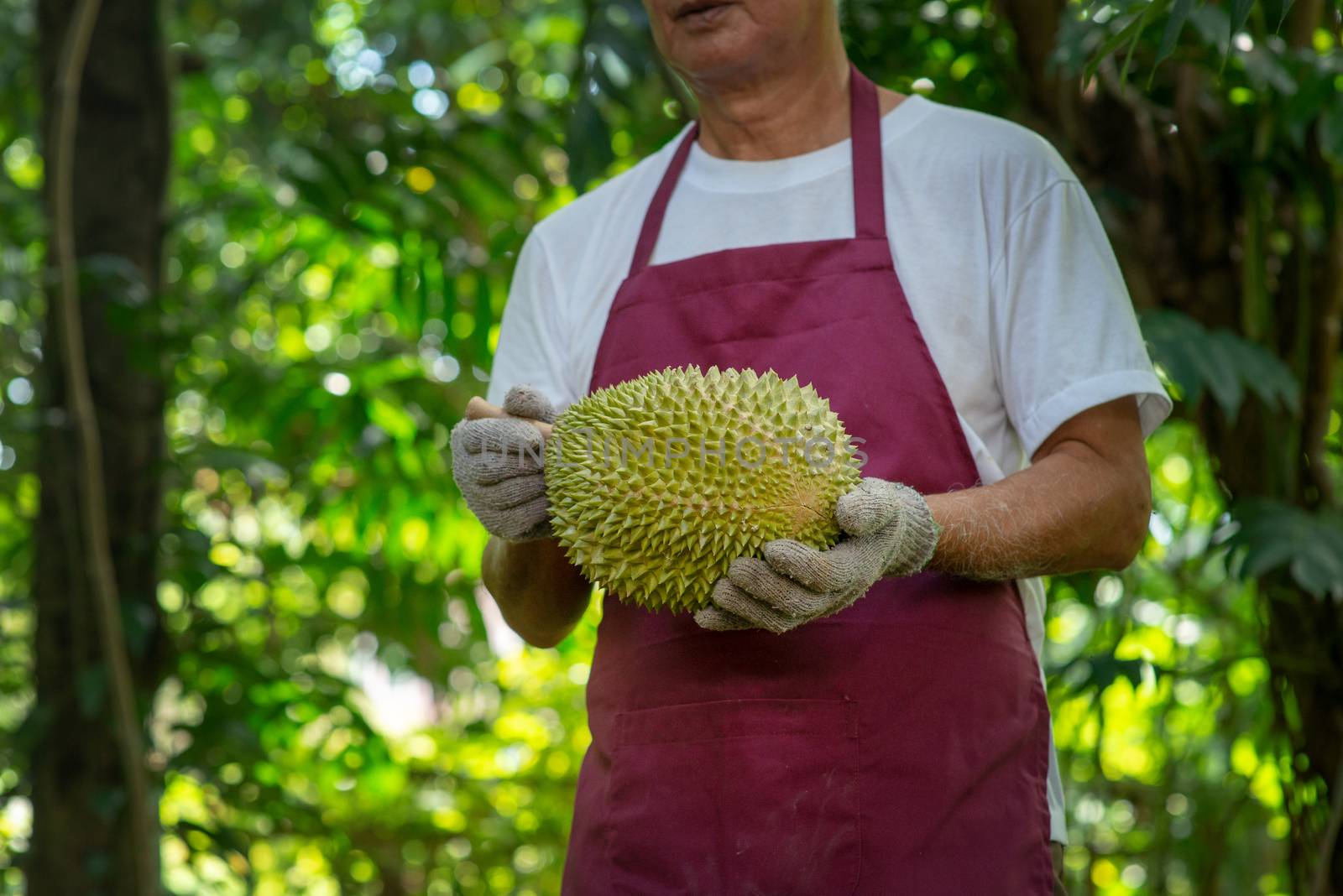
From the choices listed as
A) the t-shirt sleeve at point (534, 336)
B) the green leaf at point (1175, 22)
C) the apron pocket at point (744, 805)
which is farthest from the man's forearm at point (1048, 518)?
the t-shirt sleeve at point (534, 336)

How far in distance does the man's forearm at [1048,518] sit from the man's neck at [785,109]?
60 cm

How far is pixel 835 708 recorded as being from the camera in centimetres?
150

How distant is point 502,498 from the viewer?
1492mm

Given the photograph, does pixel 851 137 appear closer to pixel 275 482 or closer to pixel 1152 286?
pixel 1152 286

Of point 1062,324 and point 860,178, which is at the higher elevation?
point 860,178

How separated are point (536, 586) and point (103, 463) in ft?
5.48

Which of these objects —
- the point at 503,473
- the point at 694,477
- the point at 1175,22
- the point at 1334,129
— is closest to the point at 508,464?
the point at 503,473

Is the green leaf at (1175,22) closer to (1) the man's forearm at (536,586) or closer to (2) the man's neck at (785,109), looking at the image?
(2) the man's neck at (785,109)

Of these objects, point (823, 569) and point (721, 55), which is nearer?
point (823, 569)

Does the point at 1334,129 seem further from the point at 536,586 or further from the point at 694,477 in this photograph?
the point at 536,586

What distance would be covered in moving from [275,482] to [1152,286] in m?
2.31

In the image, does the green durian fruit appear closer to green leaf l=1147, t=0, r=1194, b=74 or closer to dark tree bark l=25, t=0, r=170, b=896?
green leaf l=1147, t=0, r=1194, b=74

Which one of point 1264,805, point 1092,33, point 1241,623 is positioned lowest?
point 1264,805

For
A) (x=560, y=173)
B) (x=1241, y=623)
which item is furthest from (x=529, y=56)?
(x=1241, y=623)
